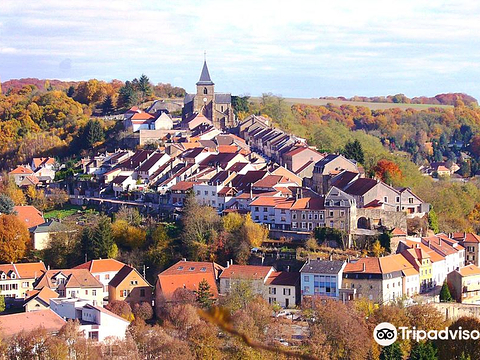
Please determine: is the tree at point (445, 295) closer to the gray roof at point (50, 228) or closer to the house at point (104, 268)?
the house at point (104, 268)

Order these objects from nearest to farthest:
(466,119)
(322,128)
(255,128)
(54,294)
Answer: (54,294) → (255,128) → (322,128) → (466,119)

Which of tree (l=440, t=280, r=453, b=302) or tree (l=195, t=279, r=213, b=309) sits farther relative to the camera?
tree (l=440, t=280, r=453, b=302)

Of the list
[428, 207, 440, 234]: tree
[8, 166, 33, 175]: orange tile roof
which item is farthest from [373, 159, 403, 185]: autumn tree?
[8, 166, 33, 175]: orange tile roof

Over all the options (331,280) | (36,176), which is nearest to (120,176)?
(36,176)

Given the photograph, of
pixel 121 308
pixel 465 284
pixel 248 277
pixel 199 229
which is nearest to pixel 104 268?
pixel 199 229

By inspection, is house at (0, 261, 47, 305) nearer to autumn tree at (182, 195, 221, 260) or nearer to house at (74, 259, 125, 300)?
house at (74, 259, 125, 300)

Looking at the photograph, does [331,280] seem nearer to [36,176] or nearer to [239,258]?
[239,258]
